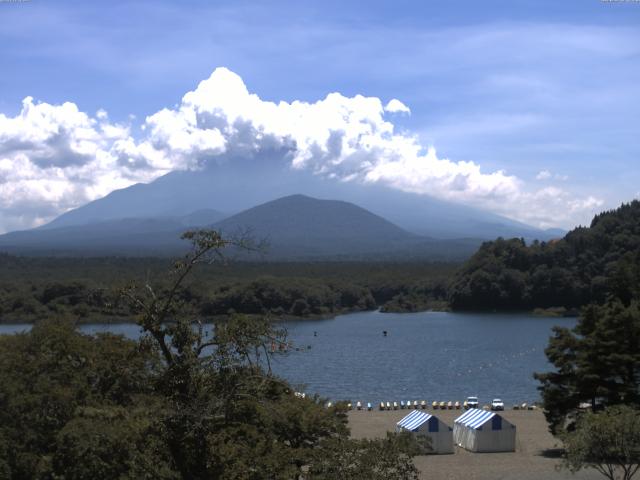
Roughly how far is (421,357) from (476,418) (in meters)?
23.9

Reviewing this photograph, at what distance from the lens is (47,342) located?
11.4 meters

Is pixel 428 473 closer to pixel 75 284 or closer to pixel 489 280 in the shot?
pixel 75 284

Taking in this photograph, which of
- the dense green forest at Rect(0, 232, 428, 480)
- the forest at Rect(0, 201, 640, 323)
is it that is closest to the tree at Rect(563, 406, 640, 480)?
the dense green forest at Rect(0, 232, 428, 480)

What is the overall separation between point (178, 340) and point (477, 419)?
48.6 feet

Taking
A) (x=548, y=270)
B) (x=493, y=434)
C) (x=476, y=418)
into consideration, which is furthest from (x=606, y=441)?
(x=548, y=270)

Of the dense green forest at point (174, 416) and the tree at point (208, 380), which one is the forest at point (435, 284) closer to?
the dense green forest at point (174, 416)

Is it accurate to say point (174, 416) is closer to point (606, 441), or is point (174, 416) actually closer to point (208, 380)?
point (208, 380)

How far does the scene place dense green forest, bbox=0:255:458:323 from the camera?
6094 centimetres

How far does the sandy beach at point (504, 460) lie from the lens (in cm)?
1792

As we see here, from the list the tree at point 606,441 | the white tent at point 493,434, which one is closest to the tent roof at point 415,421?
the white tent at point 493,434

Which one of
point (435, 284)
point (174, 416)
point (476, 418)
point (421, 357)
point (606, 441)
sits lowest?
point (421, 357)

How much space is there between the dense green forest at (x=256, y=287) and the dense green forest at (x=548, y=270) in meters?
4.99

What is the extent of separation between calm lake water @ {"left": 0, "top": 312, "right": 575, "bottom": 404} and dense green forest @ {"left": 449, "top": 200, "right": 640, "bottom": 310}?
3.69 m

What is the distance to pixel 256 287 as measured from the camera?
6594 cm
